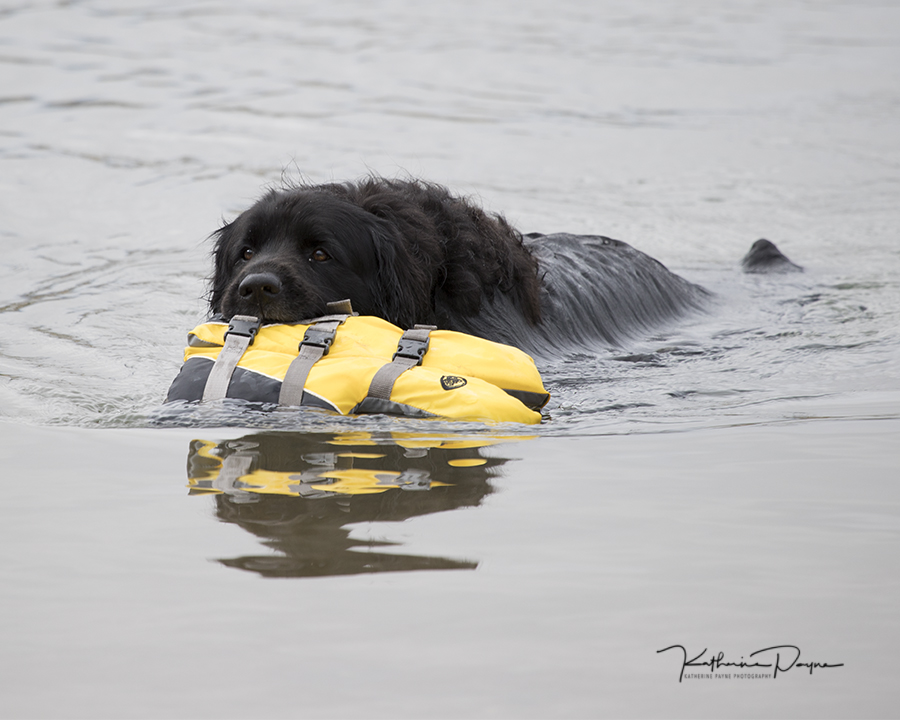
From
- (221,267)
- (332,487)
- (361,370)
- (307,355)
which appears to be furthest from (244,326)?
(332,487)

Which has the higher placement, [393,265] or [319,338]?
[393,265]

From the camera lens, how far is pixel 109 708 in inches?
77.4

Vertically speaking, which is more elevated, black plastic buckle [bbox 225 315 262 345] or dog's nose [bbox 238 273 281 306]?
dog's nose [bbox 238 273 281 306]

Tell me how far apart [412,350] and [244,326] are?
0.70 m

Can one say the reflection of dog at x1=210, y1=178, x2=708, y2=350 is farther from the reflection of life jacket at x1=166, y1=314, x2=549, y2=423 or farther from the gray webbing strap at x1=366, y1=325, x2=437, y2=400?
the gray webbing strap at x1=366, y1=325, x2=437, y2=400

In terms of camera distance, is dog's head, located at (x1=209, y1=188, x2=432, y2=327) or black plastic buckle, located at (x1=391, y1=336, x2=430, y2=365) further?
dog's head, located at (x1=209, y1=188, x2=432, y2=327)

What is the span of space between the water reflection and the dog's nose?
2.44 ft

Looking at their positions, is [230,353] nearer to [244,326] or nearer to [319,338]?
[244,326]

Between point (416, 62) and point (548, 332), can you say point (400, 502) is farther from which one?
point (416, 62)

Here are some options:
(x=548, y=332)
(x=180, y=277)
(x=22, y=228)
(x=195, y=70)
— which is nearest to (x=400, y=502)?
(x=548, y=332)

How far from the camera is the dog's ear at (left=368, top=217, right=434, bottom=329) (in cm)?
482

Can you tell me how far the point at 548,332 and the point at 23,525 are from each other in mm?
3317

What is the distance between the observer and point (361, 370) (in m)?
4.04

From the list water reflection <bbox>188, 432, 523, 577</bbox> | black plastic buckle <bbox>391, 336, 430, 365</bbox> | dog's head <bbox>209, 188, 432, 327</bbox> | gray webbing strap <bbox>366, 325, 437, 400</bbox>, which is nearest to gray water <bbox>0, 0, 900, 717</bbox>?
water reflection <bbox>188, 432, 523, 577</bbox>
